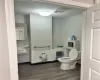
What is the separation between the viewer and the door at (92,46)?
1502 millimetres

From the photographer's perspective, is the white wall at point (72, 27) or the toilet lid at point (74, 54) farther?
the white wall at point (72, 27)

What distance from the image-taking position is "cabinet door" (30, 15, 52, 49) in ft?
13.6

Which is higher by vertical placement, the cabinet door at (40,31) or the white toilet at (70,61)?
the cabinet door at (40,31)

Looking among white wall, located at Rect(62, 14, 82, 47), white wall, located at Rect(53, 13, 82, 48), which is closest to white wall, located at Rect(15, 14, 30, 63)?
white wall, located at Rect(53, 13, 82, 48)

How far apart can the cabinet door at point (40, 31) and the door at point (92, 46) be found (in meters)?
2.77

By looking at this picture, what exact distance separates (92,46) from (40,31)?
9.79 feet

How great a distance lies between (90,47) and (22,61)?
354cm

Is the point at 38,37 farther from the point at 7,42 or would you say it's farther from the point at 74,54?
the point at 7,42

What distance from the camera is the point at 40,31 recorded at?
432cm

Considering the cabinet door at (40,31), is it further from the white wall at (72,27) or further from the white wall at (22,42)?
the white wall at (72,27)

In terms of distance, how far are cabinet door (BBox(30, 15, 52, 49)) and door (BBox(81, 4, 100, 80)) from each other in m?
2.77

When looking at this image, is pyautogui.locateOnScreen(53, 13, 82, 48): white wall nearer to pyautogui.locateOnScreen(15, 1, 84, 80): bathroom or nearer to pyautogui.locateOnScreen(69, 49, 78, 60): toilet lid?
pyautogui.locateOnScreen(15, 1, 84, 80): bathroom

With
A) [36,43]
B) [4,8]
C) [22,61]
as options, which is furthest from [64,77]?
[4,8]

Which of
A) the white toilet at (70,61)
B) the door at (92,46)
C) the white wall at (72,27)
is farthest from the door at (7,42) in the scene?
the white wall at (72,27)
